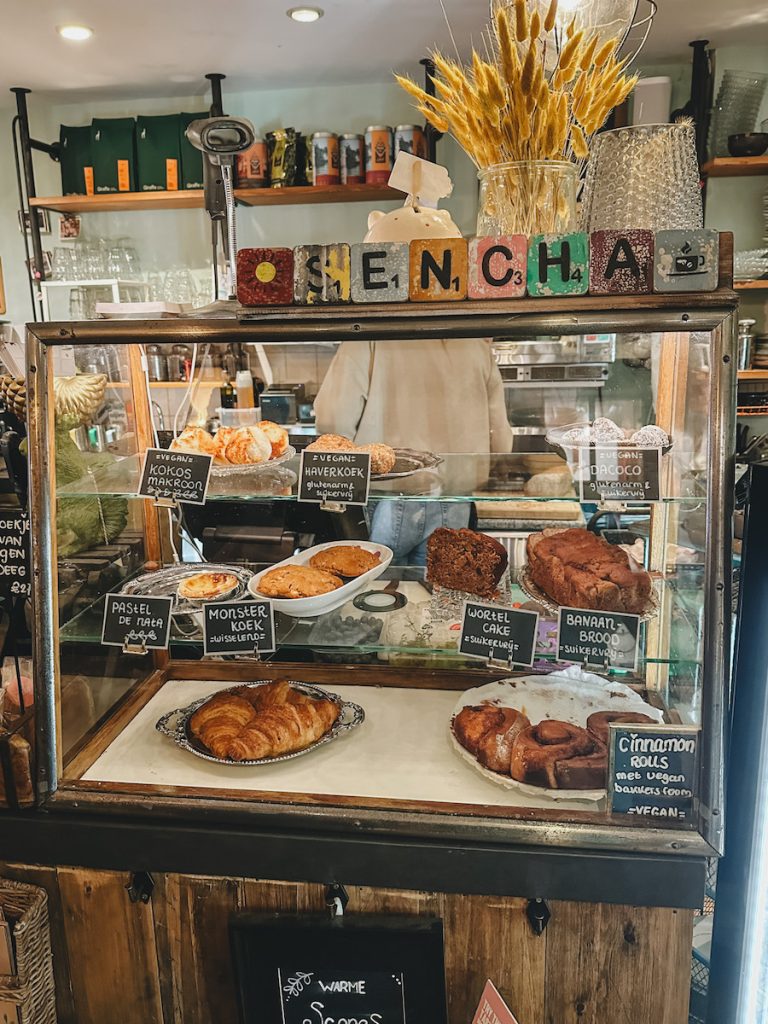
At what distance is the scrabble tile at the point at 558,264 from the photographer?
1.03 metres

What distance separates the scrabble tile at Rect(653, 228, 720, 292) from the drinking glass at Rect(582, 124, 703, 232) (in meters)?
0.15

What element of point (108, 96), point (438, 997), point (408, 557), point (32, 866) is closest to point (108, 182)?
point (108, 96)

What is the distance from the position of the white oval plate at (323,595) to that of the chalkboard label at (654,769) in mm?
550

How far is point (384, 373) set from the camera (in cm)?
167

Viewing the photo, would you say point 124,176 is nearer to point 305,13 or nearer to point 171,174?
point 171,174

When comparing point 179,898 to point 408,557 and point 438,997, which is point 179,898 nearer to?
point 438,997

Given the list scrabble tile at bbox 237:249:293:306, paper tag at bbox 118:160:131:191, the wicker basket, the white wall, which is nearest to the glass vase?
scrabble tile at bbox 237:249:293:306

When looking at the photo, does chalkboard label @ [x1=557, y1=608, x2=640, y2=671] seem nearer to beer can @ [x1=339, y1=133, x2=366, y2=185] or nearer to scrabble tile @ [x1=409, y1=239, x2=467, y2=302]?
scrabble tile @ [x1=409, y1=239, x2=467, y2=302]

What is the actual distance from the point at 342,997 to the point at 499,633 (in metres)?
0.61

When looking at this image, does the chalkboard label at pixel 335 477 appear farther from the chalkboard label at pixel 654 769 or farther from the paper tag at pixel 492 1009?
the paper tag at pixel 492 1009

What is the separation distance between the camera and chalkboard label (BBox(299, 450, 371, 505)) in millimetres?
1241

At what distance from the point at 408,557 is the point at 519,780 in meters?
0.49

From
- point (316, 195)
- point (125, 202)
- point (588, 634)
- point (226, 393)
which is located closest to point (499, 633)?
point (588, 634)

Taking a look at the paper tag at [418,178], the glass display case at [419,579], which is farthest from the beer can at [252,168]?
the paper tag at [418,178]
